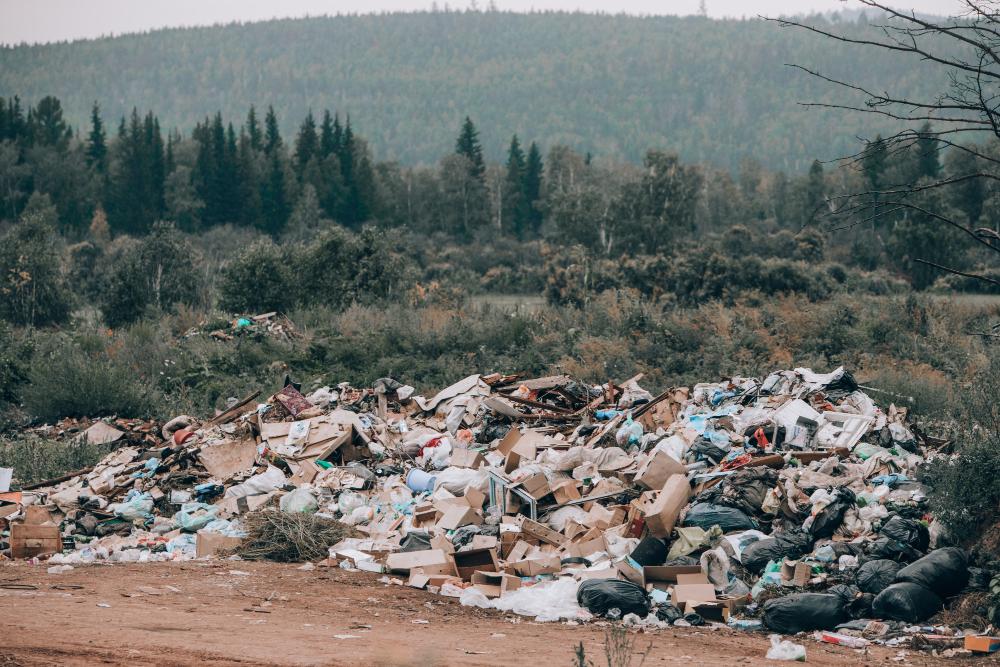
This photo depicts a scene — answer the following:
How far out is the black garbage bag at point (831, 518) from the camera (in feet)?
24.1

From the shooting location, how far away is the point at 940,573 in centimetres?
635

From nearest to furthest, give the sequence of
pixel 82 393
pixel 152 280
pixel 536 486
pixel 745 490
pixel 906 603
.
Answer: pixel 906 603, pixel 745 490, pixel 536 486, pixel 82 393, pixel 152 280

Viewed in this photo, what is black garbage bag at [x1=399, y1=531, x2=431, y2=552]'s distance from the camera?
8.17 meters

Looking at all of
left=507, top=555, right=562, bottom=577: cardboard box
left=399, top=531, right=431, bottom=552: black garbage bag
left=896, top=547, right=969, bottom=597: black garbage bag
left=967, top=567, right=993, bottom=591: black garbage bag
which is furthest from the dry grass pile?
left=967, top=567, right=993, bottom=591: black garbage bag

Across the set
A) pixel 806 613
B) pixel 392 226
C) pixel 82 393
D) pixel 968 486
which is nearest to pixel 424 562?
pixel 806 613

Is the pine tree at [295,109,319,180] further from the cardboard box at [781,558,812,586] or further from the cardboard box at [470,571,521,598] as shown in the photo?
the cardboard box at [781,558,812,586]

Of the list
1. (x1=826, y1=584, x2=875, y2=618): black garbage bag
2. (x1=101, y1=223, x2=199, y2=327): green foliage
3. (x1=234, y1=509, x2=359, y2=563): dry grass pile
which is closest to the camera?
(x1=826, y1=584, x2=875, y2=618): black garbage bag

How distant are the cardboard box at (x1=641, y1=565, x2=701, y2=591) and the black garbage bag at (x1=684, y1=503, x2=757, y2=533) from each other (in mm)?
663

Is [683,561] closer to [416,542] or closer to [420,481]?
[416,542]

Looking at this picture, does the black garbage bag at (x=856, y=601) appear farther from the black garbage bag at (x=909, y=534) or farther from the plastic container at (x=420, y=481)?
the plastic container at (x=420, y=481)

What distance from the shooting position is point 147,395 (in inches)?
641

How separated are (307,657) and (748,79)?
146 m

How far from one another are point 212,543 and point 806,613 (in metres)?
5.23

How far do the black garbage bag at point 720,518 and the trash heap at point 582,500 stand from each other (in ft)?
0.05
